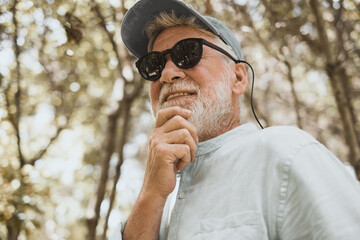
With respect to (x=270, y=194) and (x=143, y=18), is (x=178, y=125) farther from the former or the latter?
(x=143, y=18)

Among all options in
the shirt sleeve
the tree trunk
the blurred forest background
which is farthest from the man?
the tree trunk

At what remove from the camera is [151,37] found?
255 cm

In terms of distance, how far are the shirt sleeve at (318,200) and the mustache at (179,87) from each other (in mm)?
907

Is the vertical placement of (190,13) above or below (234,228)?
above

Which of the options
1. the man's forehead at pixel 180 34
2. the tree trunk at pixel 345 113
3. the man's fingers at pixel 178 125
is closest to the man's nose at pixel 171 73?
the man's forehead at pixel 180 34

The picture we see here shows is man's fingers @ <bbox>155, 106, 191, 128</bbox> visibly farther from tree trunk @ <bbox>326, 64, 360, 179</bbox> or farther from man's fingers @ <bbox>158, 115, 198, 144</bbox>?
tree trunk @ <bbox>326, 64, 360, 179</bbox>

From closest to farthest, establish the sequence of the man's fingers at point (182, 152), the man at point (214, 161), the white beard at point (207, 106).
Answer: the man at point (214, 161) < the man's fingers at point (182, 152) < the white beard at point (207, 106)

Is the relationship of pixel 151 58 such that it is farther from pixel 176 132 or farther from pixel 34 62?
pixel 34 62

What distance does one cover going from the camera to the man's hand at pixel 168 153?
63.7 inches

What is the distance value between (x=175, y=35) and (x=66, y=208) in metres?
12.6

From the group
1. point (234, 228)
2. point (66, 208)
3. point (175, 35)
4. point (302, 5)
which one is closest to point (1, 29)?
point (175, 35)

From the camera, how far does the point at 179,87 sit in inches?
81.6

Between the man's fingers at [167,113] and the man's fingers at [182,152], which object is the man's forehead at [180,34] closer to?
the man's fingers at [167,113]

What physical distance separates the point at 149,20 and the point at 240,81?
2.81ft
